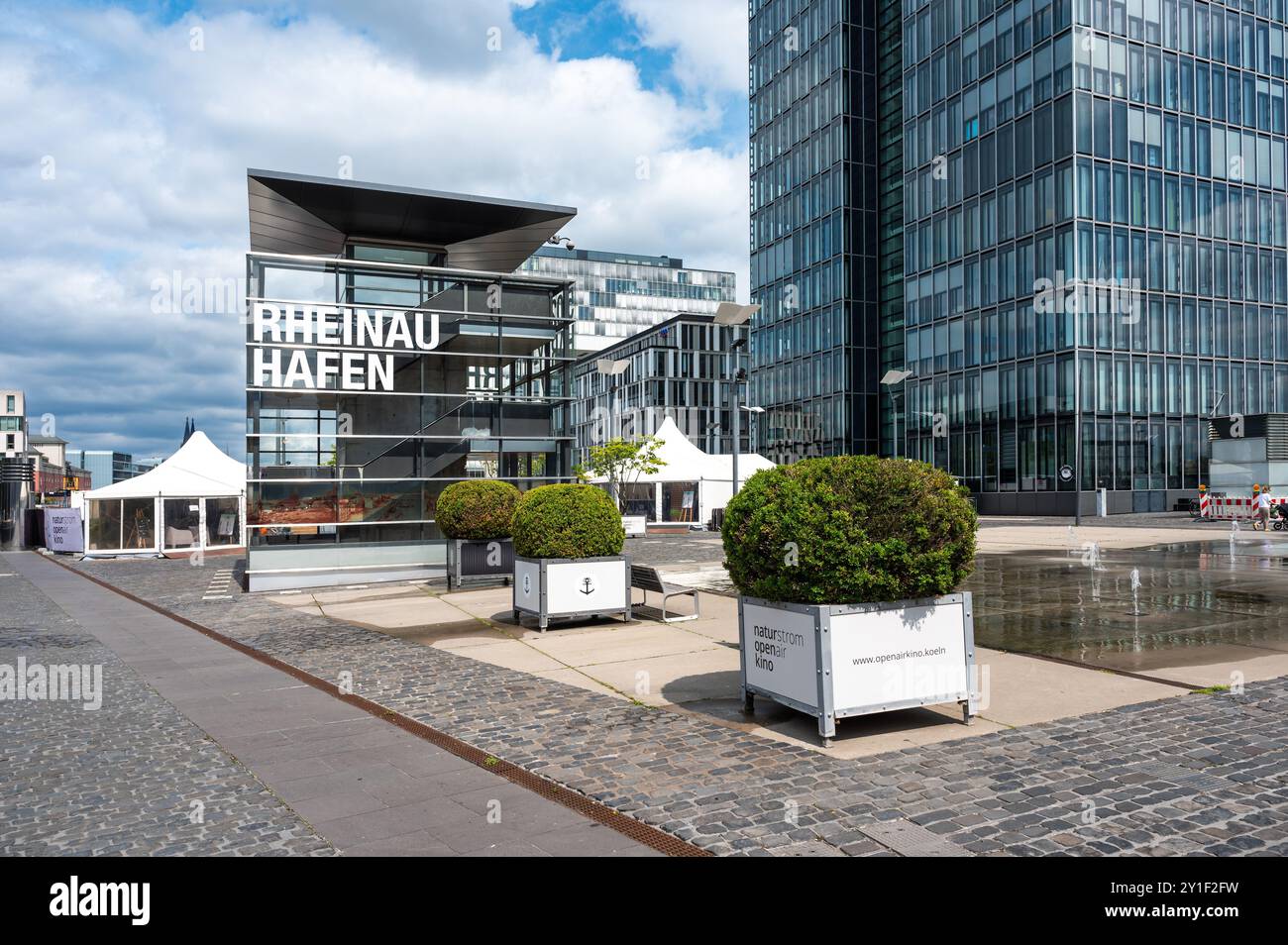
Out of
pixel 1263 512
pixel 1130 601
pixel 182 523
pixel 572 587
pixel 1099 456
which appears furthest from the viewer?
pixel 1099 456

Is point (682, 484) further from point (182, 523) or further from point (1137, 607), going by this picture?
A: point (1137, 607)

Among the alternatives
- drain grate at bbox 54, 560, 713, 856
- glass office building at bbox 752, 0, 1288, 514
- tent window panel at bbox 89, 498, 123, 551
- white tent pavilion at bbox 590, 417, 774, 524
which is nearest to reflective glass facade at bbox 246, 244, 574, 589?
drain grate at bbox 54, 560, 713, 856

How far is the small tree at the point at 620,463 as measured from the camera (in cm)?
3909

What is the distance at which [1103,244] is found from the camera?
49.9 meters

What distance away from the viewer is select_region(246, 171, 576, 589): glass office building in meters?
18.5

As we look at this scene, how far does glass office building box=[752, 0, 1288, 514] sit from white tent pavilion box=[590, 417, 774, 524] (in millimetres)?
16432

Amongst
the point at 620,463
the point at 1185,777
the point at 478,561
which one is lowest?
the point at 1185,777

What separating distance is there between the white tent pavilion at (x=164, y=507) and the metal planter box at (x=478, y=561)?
60.2 ft

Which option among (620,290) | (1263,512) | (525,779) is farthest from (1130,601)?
(620,290)

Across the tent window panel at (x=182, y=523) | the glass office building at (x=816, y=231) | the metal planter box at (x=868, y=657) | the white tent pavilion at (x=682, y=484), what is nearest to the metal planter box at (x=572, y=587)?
the metal planter box at (x=868, y=657)

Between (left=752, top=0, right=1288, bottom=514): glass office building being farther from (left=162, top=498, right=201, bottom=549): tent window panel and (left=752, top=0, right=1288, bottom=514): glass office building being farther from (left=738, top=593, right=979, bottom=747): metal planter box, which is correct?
(left=738, top=593, right=979, bottom=747): metal planter box

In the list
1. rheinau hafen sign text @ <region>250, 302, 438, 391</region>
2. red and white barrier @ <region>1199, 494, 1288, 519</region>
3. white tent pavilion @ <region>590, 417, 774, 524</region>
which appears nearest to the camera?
rheinau hafen sign text @ <region>250, 302, 438, 391</region>

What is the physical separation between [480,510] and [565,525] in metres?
5.26
